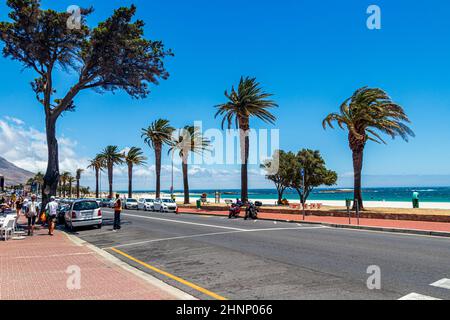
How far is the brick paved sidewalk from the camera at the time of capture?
6.47m

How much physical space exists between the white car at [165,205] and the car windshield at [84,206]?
637 inches

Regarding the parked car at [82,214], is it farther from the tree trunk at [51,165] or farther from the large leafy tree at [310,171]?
the large leafy tree at [310,171]

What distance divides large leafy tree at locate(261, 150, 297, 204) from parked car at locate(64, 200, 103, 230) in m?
30.9

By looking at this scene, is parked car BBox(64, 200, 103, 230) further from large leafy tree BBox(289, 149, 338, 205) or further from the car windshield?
large leafy tree BBox(289, 149, 338, 205)

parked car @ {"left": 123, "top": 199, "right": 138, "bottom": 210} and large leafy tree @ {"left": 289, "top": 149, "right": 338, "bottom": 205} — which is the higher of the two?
large leafy tree @ {"left": 289, "top": 149, "right": 338, "bottom": 205}

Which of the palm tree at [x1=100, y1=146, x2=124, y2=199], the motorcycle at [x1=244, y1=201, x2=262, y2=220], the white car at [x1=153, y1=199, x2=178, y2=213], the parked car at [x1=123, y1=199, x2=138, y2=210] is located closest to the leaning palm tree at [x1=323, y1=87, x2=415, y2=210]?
the motorcycle at [x1=244, y1=201, x2=262, y2=220]

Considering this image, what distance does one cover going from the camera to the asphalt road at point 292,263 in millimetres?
6828

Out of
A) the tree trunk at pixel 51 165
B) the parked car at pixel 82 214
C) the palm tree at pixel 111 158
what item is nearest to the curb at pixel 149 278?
the parked car at pixel 82 214

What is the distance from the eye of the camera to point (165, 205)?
3859 centimetres

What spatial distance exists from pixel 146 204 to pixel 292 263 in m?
36.5

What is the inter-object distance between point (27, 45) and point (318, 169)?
3598 cm

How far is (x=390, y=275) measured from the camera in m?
7.84
